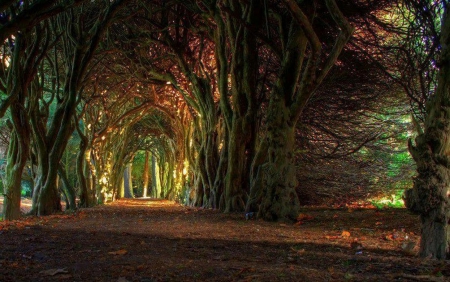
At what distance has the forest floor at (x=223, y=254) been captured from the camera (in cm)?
265

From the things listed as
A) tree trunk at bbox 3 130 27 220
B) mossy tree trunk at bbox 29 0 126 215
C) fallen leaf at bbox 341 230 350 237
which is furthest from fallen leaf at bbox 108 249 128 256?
mossy tree trunk at bbox 29 0 126 215

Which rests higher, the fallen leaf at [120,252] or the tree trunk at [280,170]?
the tree trunk at [280,170]

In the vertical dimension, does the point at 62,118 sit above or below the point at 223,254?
above

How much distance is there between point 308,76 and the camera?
5.78m

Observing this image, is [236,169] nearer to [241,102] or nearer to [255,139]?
[255,139]

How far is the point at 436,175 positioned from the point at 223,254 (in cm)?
175

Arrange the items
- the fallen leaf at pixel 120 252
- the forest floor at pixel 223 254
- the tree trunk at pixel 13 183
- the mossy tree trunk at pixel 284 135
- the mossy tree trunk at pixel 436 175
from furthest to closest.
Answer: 1. the tree trunk at pixel 13 183
2. the mossy tree trunk at pixel 284 135
3. the fallen leaf at pixel 120 252
4. the mossy tree trunk at pixel 436 175
5. the forest floor at pixel 223 254

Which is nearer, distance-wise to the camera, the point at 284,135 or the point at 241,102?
the point at 284,135

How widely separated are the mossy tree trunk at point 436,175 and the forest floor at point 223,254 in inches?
7.5

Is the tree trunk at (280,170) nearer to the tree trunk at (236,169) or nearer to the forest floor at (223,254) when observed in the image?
the forest floor at (223,254)

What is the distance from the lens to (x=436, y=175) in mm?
3023

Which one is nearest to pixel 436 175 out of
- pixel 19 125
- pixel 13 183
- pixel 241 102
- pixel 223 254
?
pixel 223 254

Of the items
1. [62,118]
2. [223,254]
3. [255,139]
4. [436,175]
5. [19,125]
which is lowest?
[223,254]

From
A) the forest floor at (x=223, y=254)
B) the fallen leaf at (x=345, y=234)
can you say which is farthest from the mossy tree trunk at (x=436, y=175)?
the fallen leaf at (x=345, y=234)
